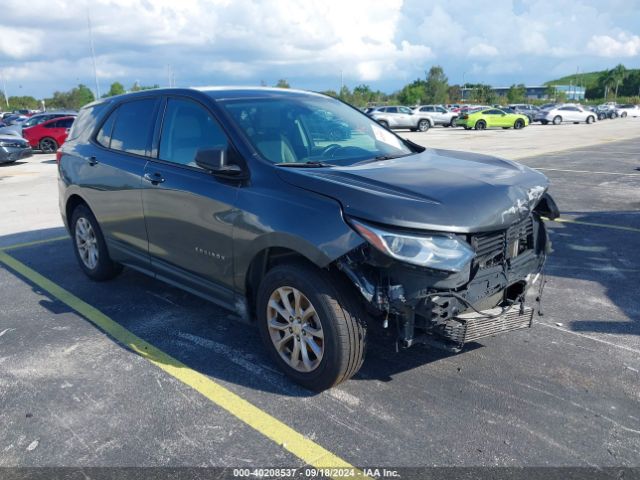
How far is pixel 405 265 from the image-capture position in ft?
9.75

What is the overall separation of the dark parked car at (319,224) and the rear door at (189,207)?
0.04ft

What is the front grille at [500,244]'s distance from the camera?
3213 millimetres

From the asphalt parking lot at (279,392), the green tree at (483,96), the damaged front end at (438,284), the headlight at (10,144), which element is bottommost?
the asphalt parking lot at (279,392)

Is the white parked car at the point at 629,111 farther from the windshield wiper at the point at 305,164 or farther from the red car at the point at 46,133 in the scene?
the windshield wiper at the point at 305,164

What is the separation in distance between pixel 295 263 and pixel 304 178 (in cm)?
52

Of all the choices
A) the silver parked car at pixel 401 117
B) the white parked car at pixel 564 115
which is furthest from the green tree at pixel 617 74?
the silver parked car at pixel 401 117

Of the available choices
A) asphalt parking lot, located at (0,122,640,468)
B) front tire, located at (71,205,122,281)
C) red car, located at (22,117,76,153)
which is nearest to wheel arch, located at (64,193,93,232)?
front tire, located at (71,205,122,281)

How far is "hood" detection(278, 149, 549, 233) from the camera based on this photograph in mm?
3037

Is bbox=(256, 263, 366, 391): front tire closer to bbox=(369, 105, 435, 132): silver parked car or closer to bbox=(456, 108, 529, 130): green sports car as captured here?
bbox=(369, 105, 435, 132): silver parked car

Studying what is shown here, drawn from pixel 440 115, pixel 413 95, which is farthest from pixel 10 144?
pixel 413 95

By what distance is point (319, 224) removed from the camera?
3.16m

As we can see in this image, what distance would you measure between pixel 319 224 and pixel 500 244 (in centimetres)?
111

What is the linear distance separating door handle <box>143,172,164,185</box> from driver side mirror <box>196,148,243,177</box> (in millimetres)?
712

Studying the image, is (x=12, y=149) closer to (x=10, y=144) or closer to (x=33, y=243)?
(x=10, y=144)
